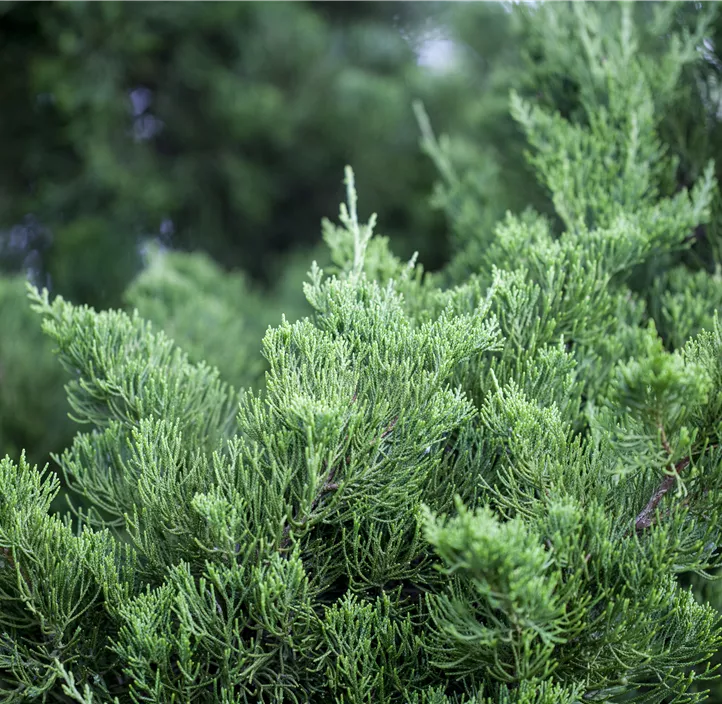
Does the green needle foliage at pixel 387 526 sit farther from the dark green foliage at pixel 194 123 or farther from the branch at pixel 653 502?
the dark green foliage at pixel 194 123

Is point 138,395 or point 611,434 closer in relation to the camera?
point 611,434

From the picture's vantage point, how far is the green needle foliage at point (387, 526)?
5.41 ft

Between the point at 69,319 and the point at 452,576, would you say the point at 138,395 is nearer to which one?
the point at 69,319

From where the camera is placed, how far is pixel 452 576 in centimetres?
189

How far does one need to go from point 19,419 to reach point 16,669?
301cm

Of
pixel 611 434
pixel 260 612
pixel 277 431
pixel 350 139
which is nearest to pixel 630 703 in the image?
pixel 611 434

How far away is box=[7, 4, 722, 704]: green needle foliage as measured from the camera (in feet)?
5.41

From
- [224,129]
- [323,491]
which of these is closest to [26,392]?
[323,491]

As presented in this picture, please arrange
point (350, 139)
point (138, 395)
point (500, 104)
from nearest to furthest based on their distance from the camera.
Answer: point (138, 395) < point (500, 104) < point (350, 139)

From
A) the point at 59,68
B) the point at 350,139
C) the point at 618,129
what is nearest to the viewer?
the point at 618,129

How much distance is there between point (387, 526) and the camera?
198cm

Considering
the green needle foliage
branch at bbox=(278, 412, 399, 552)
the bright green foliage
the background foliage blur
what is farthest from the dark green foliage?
branch at bbox=(278, 412, 399, 552)

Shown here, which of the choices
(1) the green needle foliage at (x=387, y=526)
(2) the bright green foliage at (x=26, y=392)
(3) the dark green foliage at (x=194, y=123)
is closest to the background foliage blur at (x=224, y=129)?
(3) the dark green foliage at (x=194, y=123)

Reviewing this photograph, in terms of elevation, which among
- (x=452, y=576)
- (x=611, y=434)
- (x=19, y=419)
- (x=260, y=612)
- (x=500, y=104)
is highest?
(x=500, y=104)
